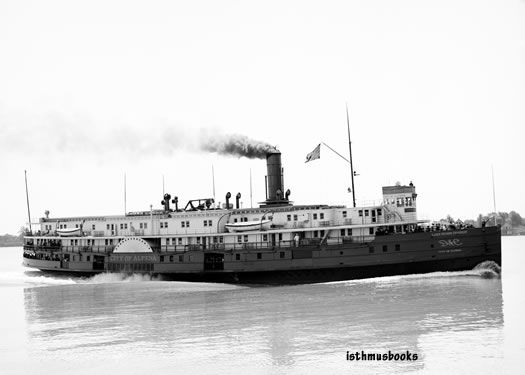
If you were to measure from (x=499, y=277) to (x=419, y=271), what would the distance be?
475 centimetres

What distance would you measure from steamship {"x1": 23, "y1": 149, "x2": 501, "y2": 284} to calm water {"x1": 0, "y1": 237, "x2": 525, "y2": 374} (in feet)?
4.59

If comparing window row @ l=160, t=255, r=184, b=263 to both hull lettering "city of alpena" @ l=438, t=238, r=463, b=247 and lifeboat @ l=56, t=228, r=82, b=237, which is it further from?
hull lettering "city of alpena" @ l=438, t=238, r=463, b=247

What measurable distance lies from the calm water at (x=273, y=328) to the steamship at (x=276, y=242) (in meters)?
1.40

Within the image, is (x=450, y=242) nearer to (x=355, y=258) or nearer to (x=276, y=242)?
(x=355, y=258)

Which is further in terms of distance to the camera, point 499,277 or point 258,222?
point 258,222

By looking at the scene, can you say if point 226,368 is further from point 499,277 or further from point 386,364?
point 499,277

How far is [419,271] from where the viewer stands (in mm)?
45562

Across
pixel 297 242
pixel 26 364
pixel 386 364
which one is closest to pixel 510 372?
pixel 386 364

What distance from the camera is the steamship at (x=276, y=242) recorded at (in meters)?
45.8

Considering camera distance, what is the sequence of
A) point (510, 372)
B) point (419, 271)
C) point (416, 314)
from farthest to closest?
point (419, 271)
point (416, 314)
point (510, 372)

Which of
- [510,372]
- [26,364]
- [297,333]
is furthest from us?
[297,333]

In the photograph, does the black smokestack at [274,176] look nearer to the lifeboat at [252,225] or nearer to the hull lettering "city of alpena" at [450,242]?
the lifeboat at [252,225]

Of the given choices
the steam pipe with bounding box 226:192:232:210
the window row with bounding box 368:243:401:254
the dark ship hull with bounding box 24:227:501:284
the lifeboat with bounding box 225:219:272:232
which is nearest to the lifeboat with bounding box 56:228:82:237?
the dark ship hull with bounding box 24:227:501:284

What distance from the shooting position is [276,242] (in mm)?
49031
